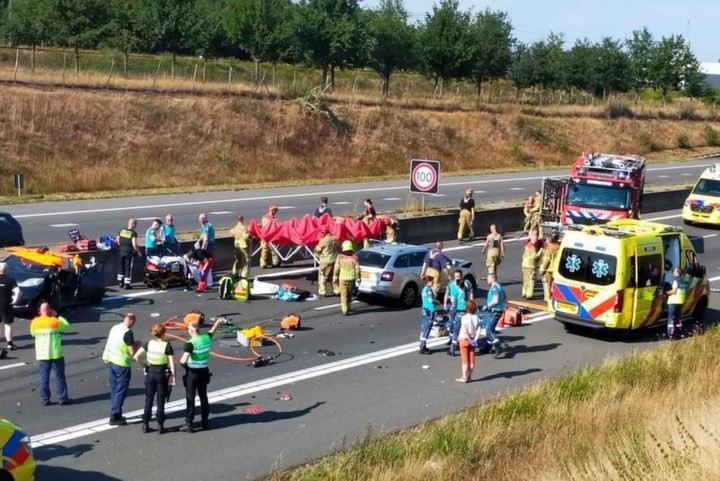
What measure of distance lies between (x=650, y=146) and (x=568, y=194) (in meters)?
48.1

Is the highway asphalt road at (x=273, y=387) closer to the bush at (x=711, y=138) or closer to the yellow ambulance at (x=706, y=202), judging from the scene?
the yellow ambulance at (x=706, y=202)

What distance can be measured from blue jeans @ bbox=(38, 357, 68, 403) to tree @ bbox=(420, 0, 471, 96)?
62.4m

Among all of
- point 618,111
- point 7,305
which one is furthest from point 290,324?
point 618,111

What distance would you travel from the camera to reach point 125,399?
622 inches

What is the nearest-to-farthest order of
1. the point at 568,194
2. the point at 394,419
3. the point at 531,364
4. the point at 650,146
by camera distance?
the point at 394,419 → the point at 531,364 → the point at 568,194 → the point at 650,146

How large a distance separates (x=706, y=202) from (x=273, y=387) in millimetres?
25790

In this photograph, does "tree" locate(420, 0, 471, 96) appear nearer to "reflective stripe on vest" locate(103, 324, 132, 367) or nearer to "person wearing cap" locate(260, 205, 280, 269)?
"person wearing cap" locate(260, 205, 280, 269)

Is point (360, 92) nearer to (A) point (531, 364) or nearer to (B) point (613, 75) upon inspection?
(B) point (613, 75)

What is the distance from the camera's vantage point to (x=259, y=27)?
67438mm

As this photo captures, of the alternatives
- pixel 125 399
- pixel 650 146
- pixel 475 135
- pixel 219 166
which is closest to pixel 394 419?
pixel 125 399

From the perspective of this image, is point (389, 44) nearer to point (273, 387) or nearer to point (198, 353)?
point (273, 387)

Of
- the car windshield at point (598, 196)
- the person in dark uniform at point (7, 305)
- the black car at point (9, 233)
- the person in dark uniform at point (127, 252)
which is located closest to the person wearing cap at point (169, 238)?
the person in dark uniform at point (127, 252)

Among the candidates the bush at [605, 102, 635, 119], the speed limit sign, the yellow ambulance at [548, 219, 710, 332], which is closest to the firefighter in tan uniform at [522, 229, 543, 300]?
the yellow ambulance at [548, 219, 710, 332]

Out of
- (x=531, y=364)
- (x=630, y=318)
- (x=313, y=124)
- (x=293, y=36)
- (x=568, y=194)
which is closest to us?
(x=531, y=364)
